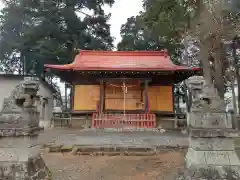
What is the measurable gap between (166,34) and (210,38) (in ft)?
11.0

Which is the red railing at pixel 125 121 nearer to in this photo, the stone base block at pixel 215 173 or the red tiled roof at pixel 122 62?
the red tiled roof at pixel 122 62

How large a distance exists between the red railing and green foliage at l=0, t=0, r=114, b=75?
39.0 ft

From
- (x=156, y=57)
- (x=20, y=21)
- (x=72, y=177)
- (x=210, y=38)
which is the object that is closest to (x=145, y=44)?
(x=156, y=57)

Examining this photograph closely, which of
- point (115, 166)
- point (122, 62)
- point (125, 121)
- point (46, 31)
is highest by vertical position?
point (46, 31)

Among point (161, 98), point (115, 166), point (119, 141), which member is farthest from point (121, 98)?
point (115, 166)

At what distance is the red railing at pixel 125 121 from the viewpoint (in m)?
13.3

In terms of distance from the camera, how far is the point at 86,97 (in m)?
16.0

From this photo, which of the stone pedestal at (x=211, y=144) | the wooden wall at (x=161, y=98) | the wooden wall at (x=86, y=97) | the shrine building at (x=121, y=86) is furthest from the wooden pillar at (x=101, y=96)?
the stone pedestal at (x=211, y=144)

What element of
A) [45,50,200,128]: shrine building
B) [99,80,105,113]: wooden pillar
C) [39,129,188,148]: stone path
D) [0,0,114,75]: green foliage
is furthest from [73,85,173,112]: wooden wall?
[0,0,114,75]: green foliage

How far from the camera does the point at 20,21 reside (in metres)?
24.7

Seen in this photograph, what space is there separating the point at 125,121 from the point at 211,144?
9.45m

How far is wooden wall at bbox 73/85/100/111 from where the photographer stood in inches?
627

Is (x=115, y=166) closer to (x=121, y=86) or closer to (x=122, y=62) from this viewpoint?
(x=121, y=86)

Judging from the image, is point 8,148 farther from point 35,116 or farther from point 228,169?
point 228,169
